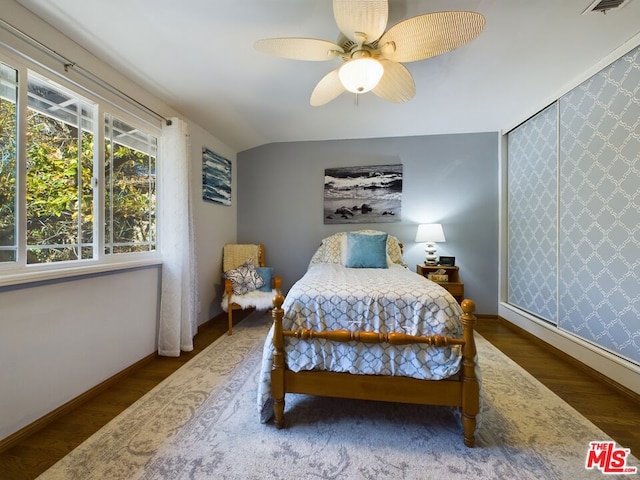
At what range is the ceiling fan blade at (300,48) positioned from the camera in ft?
4.54

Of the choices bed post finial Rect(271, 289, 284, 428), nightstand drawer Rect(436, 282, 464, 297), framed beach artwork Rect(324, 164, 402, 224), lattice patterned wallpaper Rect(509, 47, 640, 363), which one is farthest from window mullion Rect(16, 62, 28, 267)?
lattice patterned wallpaper Rect(509, 47, 640, 363)

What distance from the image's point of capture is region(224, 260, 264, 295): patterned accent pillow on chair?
2906 mm

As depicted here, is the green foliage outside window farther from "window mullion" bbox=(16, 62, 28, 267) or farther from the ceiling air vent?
the ceiling air vent

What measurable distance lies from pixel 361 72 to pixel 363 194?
2.14m

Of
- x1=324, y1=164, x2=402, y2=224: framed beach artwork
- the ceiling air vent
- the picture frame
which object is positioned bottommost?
the picture frame

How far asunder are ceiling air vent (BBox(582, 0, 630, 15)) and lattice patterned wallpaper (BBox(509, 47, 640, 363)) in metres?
0.51

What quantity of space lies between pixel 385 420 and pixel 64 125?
8.98 ft

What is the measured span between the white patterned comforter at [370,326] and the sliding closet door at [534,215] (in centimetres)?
185

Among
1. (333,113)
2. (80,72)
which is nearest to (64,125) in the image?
(80,72)

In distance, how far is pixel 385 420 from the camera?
1517 mm

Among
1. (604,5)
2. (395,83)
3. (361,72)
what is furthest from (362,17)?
(604,5)

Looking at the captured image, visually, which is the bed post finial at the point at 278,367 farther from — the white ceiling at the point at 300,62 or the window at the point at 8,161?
the white ceiling at the point at 300,62

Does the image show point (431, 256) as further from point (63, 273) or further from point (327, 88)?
point (63, 273)

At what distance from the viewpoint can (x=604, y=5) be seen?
4.82 feet
